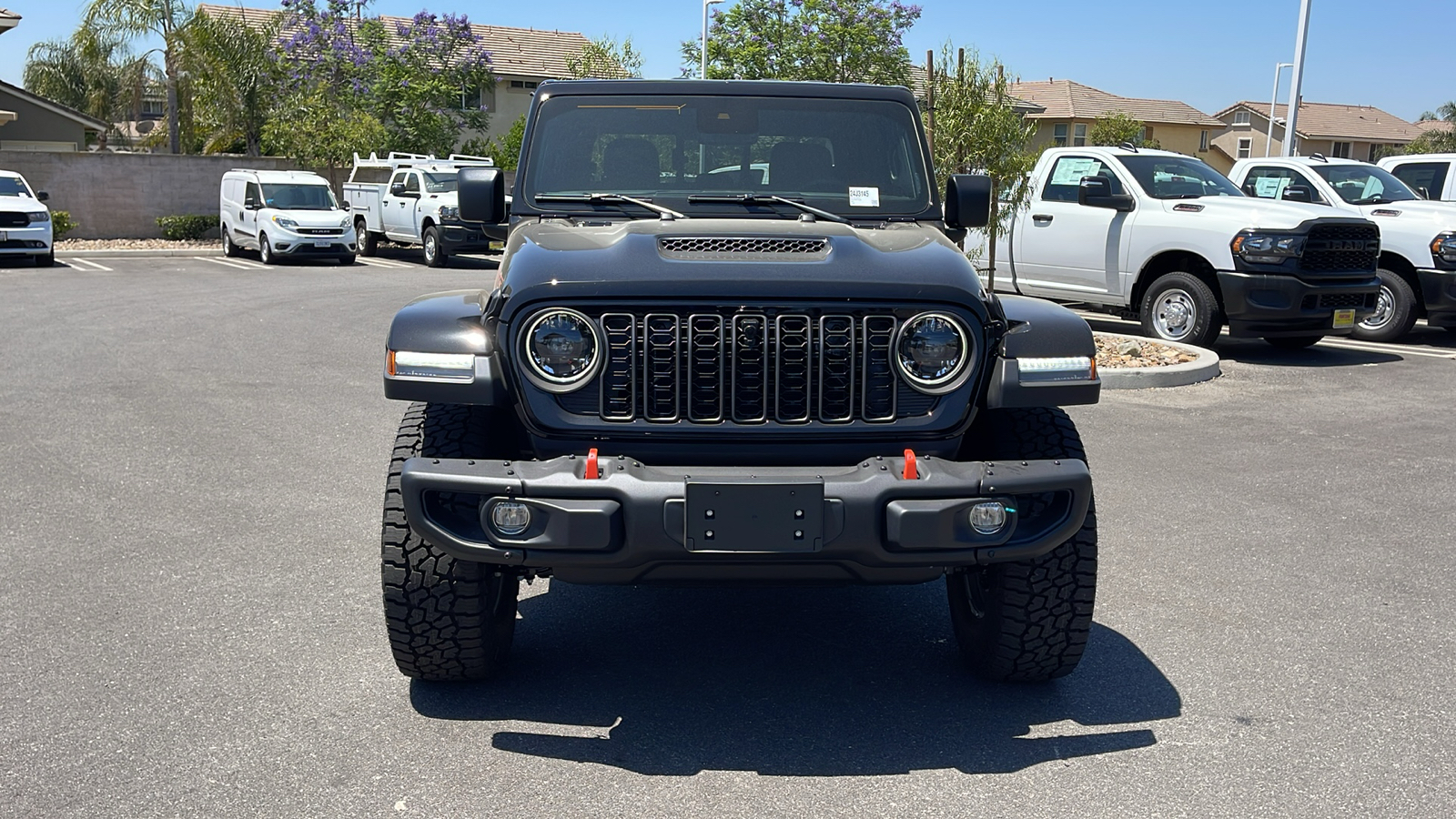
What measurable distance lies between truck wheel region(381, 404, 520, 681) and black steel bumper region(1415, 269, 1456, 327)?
1236 cm

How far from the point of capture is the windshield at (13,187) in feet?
76.6

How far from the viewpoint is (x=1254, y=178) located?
15.4 m

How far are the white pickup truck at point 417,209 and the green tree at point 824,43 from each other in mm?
6950

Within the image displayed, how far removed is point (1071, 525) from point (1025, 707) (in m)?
0.77

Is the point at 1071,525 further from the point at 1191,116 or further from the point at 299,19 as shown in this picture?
the point at 1191,116

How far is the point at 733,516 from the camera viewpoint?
3.50 meters

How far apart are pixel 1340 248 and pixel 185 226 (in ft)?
85.3

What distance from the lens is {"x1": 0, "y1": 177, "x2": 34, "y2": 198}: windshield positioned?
2336 centimetres

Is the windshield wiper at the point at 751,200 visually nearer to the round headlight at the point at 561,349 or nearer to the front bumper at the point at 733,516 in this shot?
the round headlight at the point at 561,349

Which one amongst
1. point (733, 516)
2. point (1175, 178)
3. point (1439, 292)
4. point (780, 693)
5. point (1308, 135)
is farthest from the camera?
Answer: point (1308, 135)

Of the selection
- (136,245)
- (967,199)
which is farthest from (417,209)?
(967,199)

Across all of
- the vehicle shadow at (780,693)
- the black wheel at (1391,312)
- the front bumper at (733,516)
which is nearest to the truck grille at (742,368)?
the front bumper at (733,516)

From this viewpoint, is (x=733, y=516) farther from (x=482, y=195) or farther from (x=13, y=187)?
(x=13, y=187)

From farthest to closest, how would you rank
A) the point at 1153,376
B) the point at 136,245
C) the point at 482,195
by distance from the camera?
the point at 136,245, the point at 1153,376, the point at 482,195
